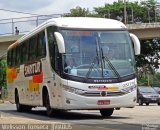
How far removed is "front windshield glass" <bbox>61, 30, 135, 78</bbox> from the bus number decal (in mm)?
3027

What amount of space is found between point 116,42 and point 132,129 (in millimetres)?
5784

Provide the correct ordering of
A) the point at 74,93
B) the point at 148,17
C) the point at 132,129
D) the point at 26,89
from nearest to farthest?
1. the point at 132,129
2. the point at 74,93
3. the point at 26,89
4. the point at 148,17

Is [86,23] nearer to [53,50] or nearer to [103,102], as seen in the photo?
[53,50]

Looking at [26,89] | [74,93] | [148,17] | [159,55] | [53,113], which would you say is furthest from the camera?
[159,55]

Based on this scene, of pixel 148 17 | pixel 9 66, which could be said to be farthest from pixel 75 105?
pixel 148 17

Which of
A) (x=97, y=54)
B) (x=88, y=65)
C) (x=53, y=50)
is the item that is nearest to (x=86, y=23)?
(x=97, y=54)

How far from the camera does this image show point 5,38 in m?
51.0

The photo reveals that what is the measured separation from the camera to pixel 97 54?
19.1 m

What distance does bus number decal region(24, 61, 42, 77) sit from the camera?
2194 cm

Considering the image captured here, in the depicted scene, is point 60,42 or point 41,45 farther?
point 41,45

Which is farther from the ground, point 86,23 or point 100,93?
point 86,23

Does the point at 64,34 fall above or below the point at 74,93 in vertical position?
above

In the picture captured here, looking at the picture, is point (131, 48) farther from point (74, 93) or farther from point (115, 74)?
point (74, 93)

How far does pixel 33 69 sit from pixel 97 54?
475 centimetres
